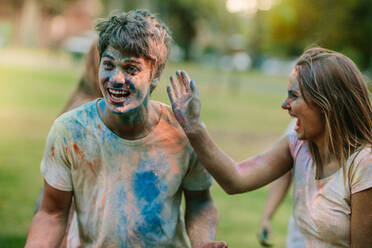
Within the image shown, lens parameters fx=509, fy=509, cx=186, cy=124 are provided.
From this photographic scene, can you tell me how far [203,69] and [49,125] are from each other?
88.4 feet

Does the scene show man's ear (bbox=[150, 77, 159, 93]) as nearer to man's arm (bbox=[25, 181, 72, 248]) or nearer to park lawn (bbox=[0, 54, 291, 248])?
man's arm (bbox=[25, 181, 72, 248])

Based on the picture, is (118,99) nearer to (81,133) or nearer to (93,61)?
(81,133)

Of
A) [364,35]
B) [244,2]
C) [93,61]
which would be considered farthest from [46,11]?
[93,61]

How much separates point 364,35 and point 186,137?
42.7 metres

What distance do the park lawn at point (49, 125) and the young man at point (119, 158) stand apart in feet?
3.00

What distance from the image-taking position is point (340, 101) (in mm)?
2529

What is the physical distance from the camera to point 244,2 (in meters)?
32.8

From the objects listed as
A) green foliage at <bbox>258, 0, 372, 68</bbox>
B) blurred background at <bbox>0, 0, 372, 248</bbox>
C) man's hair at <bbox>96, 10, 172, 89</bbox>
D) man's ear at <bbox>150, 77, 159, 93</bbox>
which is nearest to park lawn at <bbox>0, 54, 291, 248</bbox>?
blurred background at <bbox>0, 0, 372, 248</bbox>

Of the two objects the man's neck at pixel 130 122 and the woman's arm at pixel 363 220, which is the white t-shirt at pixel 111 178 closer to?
the man's neck at pixel 130 122

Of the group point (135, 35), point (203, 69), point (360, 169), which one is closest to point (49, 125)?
point (135, 35)

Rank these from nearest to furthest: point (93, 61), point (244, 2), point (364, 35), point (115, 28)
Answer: point (115, 28), point (93, 61), point (244, 2), point (364, 35)

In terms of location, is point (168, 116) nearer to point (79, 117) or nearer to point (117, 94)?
point (117, 94)

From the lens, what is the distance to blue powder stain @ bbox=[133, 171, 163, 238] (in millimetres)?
2436

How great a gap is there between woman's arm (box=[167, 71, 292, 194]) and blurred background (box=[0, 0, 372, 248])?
468 mm
